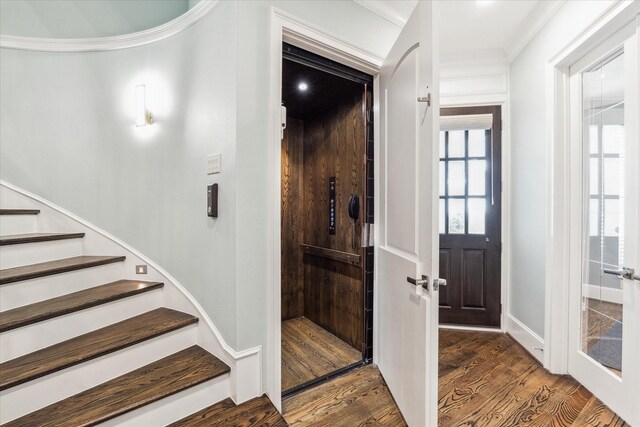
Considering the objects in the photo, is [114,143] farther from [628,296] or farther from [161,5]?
[628,296]

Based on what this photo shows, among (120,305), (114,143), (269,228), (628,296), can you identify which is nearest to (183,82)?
(114,143)

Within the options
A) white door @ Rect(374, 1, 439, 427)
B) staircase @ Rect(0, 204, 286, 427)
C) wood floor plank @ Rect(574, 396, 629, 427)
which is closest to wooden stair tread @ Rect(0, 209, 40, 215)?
staircase @ Rect(0, 204, 286, 427)

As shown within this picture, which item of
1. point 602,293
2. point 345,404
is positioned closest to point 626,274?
→ point 602,293

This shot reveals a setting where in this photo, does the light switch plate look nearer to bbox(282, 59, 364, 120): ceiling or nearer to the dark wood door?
bbox(282, 59, 364, 120): ceiling

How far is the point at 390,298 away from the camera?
1.81 m

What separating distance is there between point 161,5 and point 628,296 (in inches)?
154

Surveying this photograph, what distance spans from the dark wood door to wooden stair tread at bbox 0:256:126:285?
2.95 meters

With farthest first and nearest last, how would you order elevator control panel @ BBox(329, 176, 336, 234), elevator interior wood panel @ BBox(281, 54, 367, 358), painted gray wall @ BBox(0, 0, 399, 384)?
1. elevator control panel @ BBox(329, 176, 336, 234)
2. elevator interior wood panel @ BBox(281, 54, 367, 358)
3. painted gray wall @ BBox(0, 0, 399, 384)

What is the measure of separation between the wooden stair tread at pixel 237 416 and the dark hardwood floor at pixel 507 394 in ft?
3.22

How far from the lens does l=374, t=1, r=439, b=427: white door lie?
1.27 meters

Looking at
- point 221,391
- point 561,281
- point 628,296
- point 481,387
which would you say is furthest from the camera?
point 561,281

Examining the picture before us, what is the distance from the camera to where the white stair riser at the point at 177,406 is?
1.22 metres

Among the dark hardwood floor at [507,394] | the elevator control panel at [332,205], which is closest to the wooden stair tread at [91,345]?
the elevator control panel at [332,205]

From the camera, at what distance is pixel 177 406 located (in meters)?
1.33
